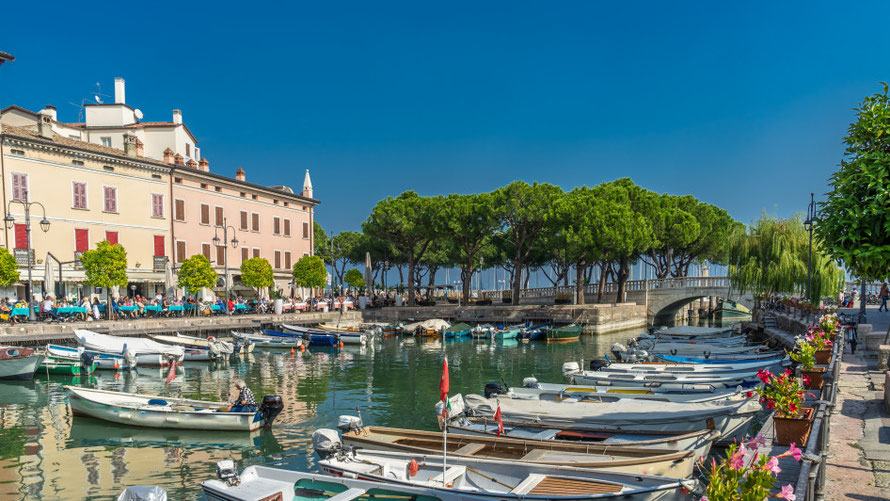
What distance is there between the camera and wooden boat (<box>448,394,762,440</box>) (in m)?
14.6

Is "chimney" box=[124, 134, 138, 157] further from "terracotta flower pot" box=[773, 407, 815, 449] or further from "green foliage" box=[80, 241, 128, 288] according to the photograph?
"terracotta flower pot" box=[773, 407, 815, 449]

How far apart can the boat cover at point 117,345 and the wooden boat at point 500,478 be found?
22.7 meters

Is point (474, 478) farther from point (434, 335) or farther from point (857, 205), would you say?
point (434, 335)

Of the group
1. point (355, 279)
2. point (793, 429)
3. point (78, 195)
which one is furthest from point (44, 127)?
point (793, 429)

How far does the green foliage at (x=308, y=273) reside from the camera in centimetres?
5400

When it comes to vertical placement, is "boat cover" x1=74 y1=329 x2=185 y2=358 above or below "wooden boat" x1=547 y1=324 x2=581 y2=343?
above

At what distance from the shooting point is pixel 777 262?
39625 millimetres

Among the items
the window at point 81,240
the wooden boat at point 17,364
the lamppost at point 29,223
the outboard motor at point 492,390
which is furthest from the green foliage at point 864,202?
the window at point 81,240

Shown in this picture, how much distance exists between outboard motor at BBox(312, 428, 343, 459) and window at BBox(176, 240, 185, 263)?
40.7m

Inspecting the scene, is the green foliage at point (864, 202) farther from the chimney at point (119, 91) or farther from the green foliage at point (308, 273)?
the chimney at point (119, 91)

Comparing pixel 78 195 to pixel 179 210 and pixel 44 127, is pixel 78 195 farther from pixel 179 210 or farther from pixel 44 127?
pixel 179 210


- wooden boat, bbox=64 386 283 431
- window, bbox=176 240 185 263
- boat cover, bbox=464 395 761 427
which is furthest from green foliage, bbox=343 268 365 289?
boat cover, bbox=464 395 761 427

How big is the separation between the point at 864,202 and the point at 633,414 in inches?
309

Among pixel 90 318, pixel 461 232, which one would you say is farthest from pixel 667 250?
pixel 90 318
